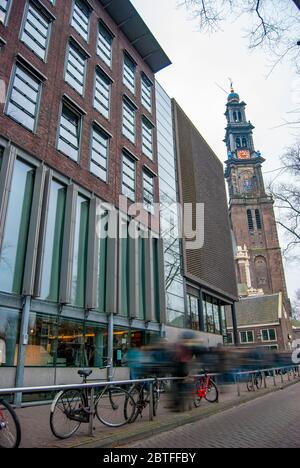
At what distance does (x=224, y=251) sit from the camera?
31.8m

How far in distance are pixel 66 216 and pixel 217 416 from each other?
9.67m

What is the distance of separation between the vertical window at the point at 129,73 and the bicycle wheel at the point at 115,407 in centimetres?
2071

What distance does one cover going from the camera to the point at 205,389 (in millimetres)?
9883

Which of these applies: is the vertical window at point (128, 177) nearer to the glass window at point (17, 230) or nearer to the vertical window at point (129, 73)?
the vertical window at point (129, 73)

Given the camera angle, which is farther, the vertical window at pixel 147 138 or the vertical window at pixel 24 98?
the vertical window at pixel 147 138

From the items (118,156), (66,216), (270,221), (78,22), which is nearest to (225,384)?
(66,216)

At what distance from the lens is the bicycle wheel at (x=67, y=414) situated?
559 cm

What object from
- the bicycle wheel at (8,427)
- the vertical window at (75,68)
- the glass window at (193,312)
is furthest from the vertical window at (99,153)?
the bicycle wheel at (8,427)

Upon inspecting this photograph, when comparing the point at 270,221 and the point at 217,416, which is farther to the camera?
the point at 270,221

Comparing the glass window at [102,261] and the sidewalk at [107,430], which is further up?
the glass window at [102,261]

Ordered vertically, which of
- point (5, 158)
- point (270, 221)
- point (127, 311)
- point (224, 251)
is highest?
point (270, 221)

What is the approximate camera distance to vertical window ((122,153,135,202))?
20242 millimetres

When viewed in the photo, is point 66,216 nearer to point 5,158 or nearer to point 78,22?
point 5,158

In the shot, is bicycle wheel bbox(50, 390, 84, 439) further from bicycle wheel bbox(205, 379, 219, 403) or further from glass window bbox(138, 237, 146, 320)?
glass window bbox(138, 237, 146, 320)
